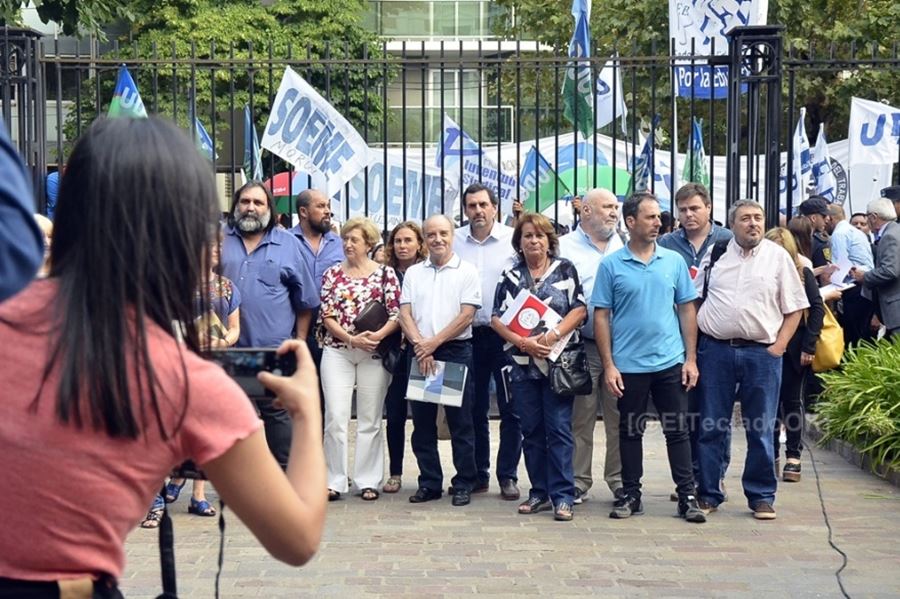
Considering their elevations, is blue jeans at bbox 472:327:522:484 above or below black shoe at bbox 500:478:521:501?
above

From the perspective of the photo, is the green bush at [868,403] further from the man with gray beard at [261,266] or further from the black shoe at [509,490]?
the man with gray beard at [261,266]

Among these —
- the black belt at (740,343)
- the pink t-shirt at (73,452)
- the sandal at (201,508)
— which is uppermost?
the pink t-shirt at (73,452)

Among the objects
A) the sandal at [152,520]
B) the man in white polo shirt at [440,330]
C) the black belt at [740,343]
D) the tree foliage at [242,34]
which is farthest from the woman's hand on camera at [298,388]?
the tree foliage at [242,34]

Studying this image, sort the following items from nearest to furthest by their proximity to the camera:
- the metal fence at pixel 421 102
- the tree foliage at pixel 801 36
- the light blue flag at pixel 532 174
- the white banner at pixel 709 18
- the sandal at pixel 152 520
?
the sandal at pixel 152 520 < the metal fence at pixel 421 102 < the white banner at pixel 709 18 < the light blue flag at pixel 532 174 < the tree foliage at pixel 801 36

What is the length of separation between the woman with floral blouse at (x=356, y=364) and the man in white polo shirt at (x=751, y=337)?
2127mm

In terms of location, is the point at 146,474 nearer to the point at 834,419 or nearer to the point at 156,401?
the point at 156,401

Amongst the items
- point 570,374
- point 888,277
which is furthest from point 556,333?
point 888,277

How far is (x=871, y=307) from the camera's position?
42.0ft

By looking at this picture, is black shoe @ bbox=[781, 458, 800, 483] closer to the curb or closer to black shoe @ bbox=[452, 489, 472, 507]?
the curb

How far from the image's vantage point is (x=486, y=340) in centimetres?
934

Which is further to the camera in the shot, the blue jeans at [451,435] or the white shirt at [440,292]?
the blue jeans at [451,435]

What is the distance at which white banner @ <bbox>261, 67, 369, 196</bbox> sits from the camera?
1119 centimetres

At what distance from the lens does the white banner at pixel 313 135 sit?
11188 mm

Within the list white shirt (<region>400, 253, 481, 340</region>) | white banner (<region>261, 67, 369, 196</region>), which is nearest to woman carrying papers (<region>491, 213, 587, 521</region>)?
white shirt (<region>400, 253, 481, 340</region>)
